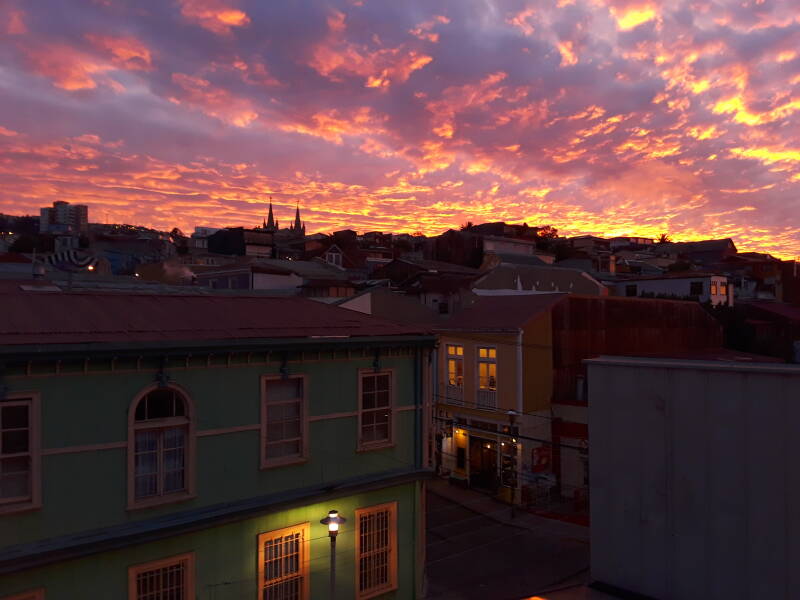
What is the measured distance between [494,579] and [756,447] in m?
13.0

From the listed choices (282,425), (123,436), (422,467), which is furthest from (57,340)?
(422,467)

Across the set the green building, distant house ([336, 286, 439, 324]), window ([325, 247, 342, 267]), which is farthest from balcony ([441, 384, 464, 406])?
window ([325, 247, 342, 267])

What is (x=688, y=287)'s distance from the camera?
47625 millimetres

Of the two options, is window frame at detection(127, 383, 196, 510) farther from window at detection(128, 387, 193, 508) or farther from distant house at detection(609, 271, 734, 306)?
distant house at detection(609, 271, 734, 306)

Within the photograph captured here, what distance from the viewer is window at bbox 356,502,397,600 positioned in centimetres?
1352

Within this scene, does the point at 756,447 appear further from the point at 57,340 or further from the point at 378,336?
the point at 57,340

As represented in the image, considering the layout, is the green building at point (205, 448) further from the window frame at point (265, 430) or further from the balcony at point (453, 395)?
the balcony at point (453, 395)

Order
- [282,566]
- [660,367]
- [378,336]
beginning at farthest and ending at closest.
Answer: [378,336]
[282,566]
[660,367]

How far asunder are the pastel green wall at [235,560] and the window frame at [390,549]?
0.36 feet

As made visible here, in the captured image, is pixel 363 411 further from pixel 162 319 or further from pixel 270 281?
pixel 270 281

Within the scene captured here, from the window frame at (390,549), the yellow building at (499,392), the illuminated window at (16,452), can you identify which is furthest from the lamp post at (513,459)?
the illuminated window at (16,452)

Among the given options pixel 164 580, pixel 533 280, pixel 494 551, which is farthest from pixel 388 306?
pixel 164 580

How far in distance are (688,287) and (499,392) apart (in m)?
28.4

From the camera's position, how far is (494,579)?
1875 cm
